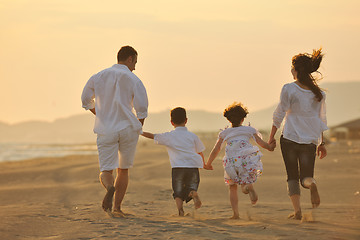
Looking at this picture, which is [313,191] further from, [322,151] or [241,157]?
[241,157]

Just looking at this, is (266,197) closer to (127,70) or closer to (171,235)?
(127,70)

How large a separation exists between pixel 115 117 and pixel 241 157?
1.50 metres

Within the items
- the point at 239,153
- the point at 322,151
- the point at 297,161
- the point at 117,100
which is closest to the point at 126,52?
the point at 117,100

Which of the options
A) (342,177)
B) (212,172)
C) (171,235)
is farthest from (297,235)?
(212,172)

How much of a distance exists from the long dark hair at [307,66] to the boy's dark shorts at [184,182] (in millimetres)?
1680

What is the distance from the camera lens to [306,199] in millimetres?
9570

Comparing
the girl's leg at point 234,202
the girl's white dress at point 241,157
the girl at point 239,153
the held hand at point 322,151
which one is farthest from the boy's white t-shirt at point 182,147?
the held hand at point 322,151

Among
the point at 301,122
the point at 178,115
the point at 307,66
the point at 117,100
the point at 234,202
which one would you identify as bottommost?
the point at 234,202

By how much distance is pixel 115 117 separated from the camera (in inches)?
267

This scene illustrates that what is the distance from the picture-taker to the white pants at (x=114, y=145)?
6.77 meters

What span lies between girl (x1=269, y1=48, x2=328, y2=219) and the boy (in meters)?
1.10

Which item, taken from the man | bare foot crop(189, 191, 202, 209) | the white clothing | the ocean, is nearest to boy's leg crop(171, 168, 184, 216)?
bare foot crop(189, 191, 202, 209)

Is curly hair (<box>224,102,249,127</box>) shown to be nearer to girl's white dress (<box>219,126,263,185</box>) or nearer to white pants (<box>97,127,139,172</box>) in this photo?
girl's white dress (<box>219,126,263,185</box>)

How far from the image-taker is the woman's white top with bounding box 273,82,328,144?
6.48m
